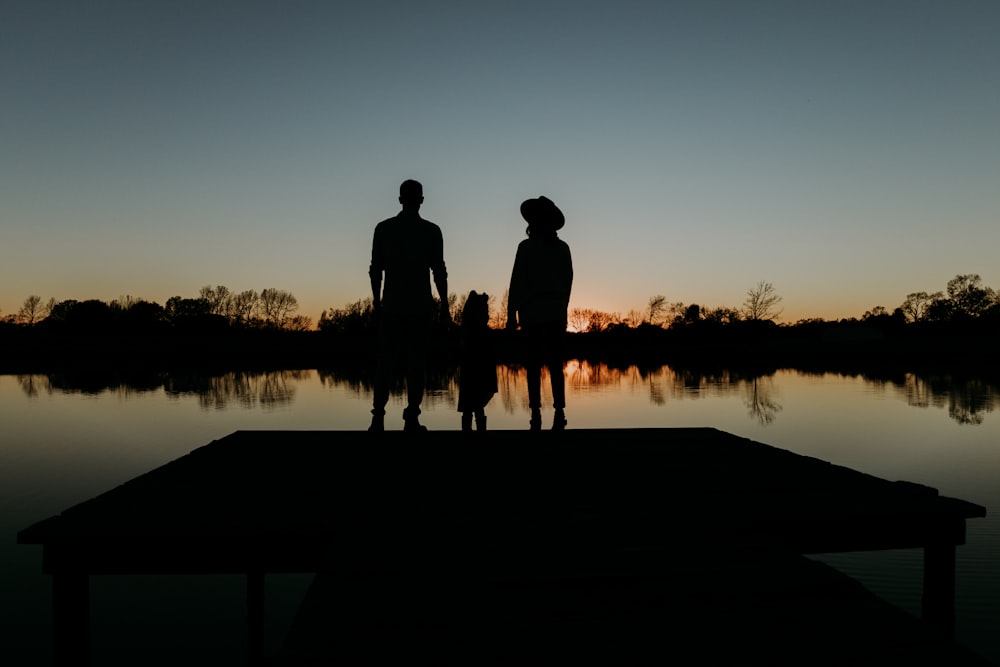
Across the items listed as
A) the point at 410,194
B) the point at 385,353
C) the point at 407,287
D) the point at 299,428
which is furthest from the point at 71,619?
the point at 299,428

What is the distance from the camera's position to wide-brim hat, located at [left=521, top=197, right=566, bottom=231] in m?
7.19

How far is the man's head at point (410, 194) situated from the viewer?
6.82 metres

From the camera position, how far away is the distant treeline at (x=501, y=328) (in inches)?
3585

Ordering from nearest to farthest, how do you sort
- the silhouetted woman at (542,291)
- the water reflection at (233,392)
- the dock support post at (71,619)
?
the dock support post at (71,619) → the silhouetted woman at (542,291) → the water reflection at (233,392)

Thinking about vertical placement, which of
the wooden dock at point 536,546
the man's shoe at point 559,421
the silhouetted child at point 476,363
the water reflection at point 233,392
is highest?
the silhouetted child at point 476,363

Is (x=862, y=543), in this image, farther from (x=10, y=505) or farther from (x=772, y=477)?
(x=10, y=505)

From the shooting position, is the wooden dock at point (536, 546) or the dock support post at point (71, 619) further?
the dock support post at point (71, 619)

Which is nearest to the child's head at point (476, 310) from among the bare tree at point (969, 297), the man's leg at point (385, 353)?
the man's leg at point (385, 353)

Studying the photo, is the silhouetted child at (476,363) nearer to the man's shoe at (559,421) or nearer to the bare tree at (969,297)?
the man's shoe at (559,421)

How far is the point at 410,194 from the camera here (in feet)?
22.4

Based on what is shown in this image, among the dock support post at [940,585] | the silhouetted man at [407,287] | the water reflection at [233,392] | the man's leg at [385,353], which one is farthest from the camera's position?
the water reflection at [233,392]

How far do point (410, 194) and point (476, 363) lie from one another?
6.51 feet

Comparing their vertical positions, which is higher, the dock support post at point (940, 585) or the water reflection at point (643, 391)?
the dock support post at point (940, 585)

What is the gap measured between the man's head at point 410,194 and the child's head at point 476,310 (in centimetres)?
117
